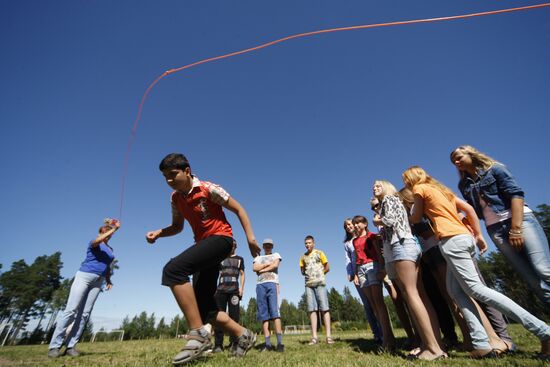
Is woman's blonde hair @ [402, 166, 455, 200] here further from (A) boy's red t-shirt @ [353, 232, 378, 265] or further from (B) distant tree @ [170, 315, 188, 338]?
(B) distant tree @ [170, 315, 188, 338]

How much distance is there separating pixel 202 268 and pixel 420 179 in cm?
316

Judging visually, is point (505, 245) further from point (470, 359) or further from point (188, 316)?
point (188, 316)

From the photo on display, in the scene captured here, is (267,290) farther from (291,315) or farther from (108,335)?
(291,315)

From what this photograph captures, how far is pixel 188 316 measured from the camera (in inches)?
109

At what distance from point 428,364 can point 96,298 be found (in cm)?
640

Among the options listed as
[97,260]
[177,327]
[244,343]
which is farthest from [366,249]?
[177,327]

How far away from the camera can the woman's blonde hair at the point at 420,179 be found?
364 cm

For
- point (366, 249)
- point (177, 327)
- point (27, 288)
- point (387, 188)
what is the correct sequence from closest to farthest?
1. point (387, 188)
2. point (366, 249)
3. point (27, 288)
4. point (177, 327)

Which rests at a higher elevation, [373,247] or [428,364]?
[373,247]

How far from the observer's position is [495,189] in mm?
3332

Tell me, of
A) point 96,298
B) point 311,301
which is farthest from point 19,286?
point 311,301

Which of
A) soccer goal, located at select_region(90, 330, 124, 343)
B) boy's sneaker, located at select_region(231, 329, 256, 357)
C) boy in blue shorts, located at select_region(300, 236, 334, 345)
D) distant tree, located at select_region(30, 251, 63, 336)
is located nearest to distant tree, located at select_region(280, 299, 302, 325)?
soccer goal, located at select_region(90, 330, 124, 343)

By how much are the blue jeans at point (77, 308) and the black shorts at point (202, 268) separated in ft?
12.5

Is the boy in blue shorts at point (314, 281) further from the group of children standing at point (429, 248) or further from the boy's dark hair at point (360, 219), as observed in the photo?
the group of children standing at point (429, 248)
